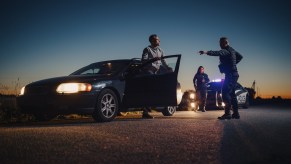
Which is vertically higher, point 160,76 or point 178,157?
point 160,76

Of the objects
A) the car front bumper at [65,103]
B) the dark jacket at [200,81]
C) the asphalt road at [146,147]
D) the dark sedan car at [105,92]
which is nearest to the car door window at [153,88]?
the dark sedan car at [105,92]

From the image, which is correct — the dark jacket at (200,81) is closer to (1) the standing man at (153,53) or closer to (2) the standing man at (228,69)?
(2) the standing man at (228,69)

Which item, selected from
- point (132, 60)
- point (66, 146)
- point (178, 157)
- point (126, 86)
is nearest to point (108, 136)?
point (66, 146)

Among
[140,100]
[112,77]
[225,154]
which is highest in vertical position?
[112,77]

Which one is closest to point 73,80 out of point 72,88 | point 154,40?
point 72,88

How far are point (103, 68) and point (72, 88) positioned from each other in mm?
1617

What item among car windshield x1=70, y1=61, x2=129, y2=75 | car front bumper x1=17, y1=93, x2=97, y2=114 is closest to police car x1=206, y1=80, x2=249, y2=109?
car windshield x1=70, y1=61, x2=129, y2=75

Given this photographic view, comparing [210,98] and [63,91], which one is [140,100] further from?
[210,98]

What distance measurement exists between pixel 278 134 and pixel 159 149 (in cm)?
→ 265

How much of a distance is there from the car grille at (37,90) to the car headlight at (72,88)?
0.30m

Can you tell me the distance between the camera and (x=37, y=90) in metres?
8.54

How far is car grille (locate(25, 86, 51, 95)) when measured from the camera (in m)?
8.37

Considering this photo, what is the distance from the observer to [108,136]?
5762mm

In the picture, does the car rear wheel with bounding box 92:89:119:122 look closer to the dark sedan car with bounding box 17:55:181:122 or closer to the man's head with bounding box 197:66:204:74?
the dark sedan car with bounding box 17:55:181:122
